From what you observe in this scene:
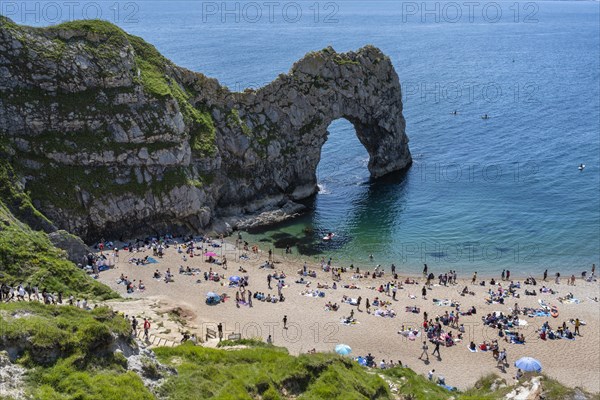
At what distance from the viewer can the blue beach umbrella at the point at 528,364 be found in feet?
137

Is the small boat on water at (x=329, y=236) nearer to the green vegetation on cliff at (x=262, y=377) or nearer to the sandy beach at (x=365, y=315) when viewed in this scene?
the sandy beach at (x=365, y=315)

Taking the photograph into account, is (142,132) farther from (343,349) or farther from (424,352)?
(424,352)

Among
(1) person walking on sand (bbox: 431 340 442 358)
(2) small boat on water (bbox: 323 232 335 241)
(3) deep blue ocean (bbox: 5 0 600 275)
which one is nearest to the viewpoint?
(1) person walking on sand (bbox: 431 340 442 358)

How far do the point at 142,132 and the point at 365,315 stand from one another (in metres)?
31.5

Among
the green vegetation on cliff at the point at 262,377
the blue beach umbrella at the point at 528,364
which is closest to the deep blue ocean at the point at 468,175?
the blue beach umbrella at the point at 528,364

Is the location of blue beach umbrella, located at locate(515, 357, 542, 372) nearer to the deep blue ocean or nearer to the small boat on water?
the deep blue ocean

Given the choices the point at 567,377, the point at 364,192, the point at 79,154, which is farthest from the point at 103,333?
the point at 364,192

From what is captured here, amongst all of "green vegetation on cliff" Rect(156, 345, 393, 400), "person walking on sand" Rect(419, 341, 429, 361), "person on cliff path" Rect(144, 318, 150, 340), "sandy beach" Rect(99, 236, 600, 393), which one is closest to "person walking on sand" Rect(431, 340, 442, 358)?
"sandy beach" Rect(99, 236, 600, 393)

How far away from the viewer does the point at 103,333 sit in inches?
933

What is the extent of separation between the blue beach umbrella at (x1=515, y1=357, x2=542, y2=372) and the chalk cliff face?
38820 millimetres

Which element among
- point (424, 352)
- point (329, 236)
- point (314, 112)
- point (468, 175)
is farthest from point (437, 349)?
point (468, 175)

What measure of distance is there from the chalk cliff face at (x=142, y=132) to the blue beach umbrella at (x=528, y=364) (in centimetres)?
3882

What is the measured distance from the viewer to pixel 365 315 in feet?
171

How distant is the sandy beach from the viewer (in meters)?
45.0
